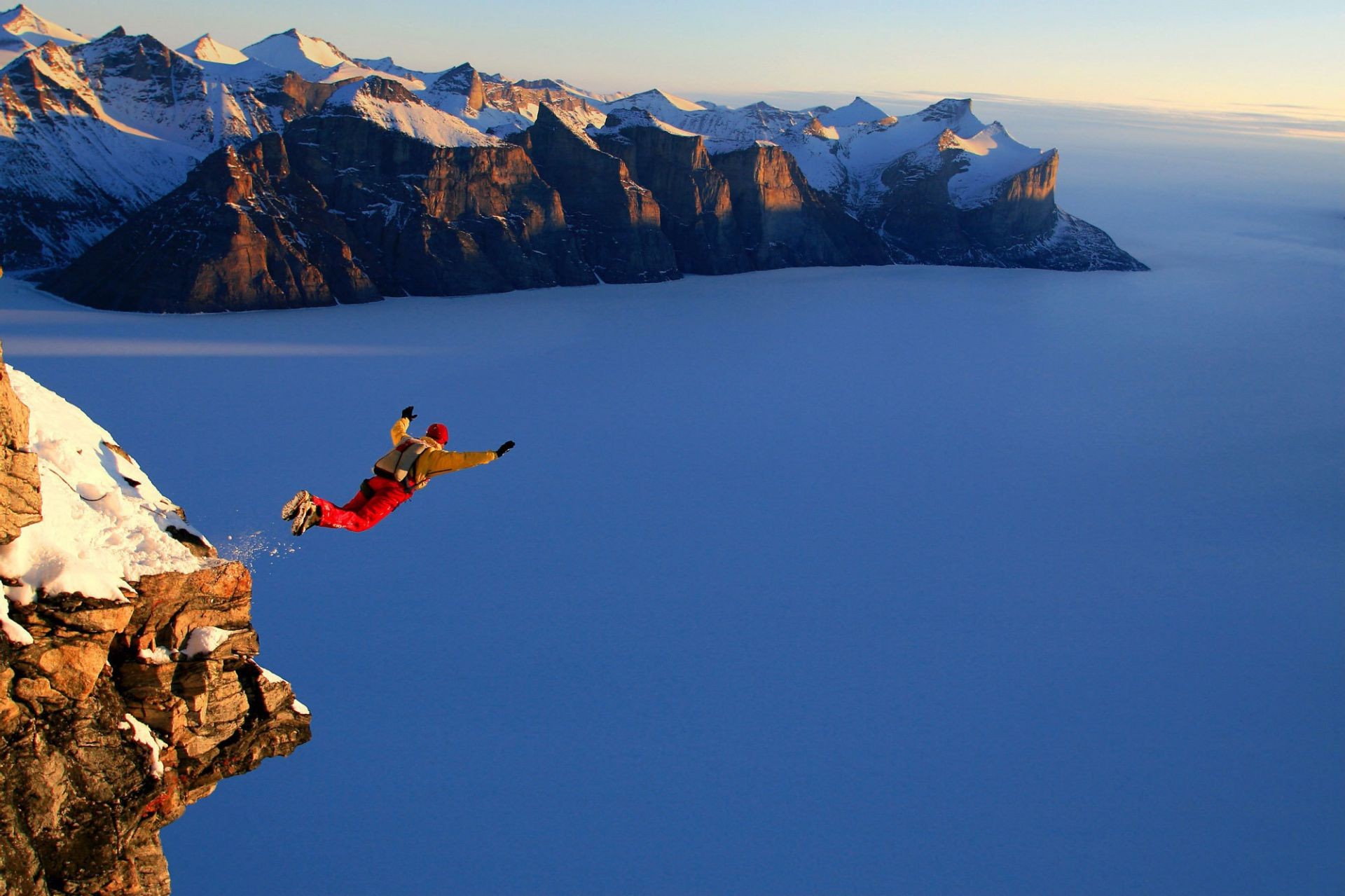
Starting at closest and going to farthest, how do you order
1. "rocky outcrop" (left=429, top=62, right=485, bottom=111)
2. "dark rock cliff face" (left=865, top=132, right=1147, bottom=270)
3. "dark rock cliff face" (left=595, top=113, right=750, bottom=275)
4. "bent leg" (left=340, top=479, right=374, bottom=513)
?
"bent leg" (left=340, top=479, right=374, bottom=513)
"dark rock cliff face" (left=595, top=113, right=750, bottom=275)
"rocky outcrop" (left=429, top=62, right=485, bottom=111)
"dark rock cliff face" (left=865, top=132, right=1147, bottom=270)

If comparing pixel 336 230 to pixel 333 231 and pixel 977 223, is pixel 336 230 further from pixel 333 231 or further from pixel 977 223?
pixel 977 223

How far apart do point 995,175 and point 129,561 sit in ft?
357

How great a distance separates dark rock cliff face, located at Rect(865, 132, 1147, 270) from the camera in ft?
335

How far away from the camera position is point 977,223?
104 metres

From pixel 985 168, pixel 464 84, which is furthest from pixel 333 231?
pixel 985 168

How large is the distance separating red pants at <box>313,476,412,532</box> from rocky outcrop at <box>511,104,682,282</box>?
69.3m

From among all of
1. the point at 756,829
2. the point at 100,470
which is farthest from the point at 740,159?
the point at 100,470

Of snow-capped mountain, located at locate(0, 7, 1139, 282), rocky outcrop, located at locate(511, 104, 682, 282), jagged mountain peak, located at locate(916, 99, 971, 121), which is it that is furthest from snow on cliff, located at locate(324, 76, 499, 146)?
jagged mountain peak, located at locate(916, 99, 971, 121)

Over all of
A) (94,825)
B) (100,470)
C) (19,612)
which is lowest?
(94,825)

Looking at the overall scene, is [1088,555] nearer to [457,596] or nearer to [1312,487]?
[1312,487]

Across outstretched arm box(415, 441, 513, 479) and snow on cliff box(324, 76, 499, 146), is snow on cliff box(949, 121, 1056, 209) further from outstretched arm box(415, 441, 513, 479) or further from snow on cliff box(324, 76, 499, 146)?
outstretched arm box(415, 441, 513, 479)

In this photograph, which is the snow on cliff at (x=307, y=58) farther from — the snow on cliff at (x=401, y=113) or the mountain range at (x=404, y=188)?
the snow on cliff at (x=401, y=113)

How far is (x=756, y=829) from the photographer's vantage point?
63.9 ft

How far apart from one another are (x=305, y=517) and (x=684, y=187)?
7883 centimetres
